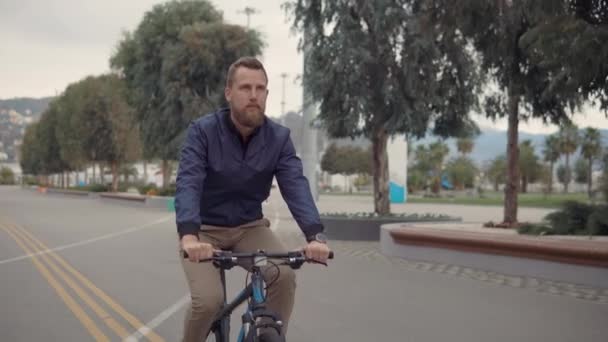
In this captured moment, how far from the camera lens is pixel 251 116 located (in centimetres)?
407

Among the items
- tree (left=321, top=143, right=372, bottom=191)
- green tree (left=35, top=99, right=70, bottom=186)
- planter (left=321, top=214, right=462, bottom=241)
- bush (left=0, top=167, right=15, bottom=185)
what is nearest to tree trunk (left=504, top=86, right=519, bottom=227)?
planter (left=321, top=214, right=462, bottom=241)

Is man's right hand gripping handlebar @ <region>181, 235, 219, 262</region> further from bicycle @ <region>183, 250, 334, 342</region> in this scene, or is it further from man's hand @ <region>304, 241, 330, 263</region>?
man's hand @ <region>304, 241, 330, 263</region>

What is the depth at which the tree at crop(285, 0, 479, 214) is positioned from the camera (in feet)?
64.6

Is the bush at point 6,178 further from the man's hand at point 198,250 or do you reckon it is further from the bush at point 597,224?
the man's hand at point 198,250

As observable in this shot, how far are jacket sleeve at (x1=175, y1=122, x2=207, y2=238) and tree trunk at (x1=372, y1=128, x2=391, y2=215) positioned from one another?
→ 56.9ft

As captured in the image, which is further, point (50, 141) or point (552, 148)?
point (552, 148)

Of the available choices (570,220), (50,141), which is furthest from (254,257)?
(50,141)

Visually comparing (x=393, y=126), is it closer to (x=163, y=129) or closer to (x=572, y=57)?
(x=572, y=57)

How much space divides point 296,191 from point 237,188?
31 cm

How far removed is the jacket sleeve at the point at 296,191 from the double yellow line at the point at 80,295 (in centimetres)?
332

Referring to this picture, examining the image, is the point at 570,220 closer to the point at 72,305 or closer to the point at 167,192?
the point at 72,305

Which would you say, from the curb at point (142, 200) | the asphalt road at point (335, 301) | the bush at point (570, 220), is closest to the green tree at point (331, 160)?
the curb at point (142, 200)

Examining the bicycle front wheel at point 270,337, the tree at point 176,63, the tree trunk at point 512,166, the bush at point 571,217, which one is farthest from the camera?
the tree at point 176,63

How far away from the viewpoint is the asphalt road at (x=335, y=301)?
24.6ft
